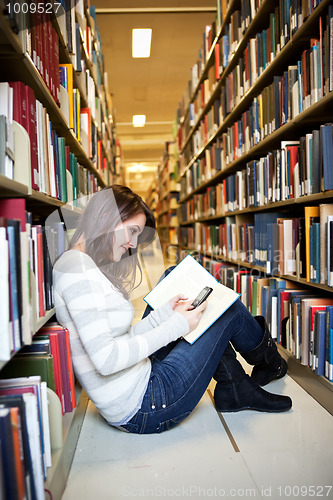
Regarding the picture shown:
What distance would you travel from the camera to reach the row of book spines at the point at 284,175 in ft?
5.17

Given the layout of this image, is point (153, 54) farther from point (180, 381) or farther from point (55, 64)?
point (180, 381)

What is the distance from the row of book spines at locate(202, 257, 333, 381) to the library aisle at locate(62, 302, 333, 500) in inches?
8.1

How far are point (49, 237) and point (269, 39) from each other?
5.52 feet

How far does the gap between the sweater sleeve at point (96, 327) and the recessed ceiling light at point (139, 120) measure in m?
7.91

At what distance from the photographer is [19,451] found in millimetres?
754

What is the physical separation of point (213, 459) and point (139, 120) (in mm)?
8313

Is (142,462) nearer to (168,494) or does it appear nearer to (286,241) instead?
(168,494)

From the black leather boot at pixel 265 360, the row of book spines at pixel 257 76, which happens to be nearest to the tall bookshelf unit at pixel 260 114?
the row of book spines at pixel 257 76

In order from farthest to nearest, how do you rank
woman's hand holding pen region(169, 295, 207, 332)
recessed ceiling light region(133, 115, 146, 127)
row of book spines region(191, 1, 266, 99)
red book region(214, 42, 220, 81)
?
recessed ceiling light region(133, 115, 146, 127)
red book region(214, 42, 220, 81)
row of book spines region(191, 1, 266, 99)
woman's hand holding pen region(169, 295, 207, 332)

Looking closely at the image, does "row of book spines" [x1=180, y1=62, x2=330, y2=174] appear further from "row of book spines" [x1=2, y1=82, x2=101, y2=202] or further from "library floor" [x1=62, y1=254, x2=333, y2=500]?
"library floor" [x1=62, y1=254, x2=333, y2=500]

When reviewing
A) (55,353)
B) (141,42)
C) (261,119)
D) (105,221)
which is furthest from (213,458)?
(141,42)

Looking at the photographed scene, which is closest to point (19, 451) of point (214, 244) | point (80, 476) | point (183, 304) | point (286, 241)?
point (80, 476)

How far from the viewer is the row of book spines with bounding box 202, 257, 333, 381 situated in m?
1.55

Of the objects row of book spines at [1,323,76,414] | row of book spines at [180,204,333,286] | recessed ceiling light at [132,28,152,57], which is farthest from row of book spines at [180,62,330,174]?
recessed ceiling light at [132,28,152,57]
